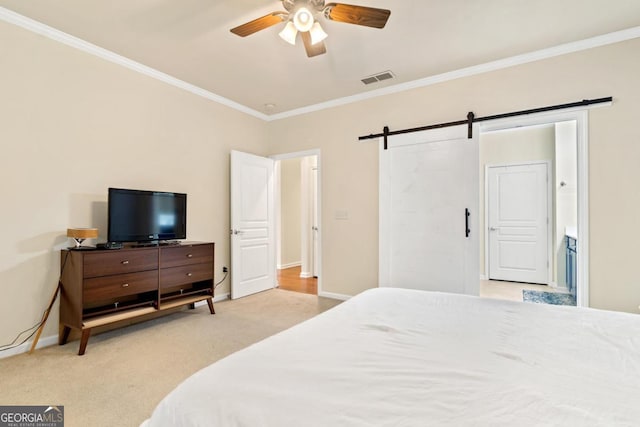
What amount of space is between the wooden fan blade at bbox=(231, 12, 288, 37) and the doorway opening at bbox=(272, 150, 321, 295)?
2308 mm

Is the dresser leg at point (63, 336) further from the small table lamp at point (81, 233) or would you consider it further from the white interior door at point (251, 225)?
the white interior door at point (251, 225)

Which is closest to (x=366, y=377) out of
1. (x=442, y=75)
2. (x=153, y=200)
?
(x=153, y=200)

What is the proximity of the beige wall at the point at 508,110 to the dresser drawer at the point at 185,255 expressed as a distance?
1602mm

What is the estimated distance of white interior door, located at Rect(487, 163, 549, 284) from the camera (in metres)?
5.29

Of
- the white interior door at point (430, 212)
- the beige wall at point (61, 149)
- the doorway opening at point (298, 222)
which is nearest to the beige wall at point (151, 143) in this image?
the beige wall at point (61, 149)

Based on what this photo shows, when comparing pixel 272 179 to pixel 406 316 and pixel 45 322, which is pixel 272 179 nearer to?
pixel 45 322

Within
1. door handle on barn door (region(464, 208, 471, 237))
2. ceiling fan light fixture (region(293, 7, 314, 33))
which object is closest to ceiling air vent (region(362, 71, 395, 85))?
ceiling fan light fixture (region(293, 7, 314, 33))

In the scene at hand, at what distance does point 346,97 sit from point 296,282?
122 inches

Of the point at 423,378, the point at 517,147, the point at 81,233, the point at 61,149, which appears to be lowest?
the point at 423,378

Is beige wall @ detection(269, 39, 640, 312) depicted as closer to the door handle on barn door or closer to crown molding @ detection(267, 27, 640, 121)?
crown molding @ detection(267, 27, 640, 121)

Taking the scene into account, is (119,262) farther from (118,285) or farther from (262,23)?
(262,23)

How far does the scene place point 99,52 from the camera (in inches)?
119

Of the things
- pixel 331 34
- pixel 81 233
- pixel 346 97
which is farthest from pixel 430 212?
pixel 81 233

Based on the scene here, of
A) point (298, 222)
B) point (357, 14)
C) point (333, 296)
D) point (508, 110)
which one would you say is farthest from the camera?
point (298, 222)
